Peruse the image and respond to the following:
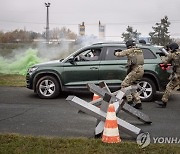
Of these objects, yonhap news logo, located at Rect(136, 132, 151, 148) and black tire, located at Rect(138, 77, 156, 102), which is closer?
yonhap news logo, located at Rect(136, 132, 151, 148)

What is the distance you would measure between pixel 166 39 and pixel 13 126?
4390 cm

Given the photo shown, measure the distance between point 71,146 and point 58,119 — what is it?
2.34 m

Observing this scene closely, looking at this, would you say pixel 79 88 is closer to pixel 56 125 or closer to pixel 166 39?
pixel 56 125

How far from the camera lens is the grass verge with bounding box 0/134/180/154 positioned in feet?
16.4

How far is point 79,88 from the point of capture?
1020 cm

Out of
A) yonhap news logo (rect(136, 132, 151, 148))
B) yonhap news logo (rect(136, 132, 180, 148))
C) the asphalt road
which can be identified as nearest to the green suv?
the asphalt road

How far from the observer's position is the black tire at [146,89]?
32.7ft

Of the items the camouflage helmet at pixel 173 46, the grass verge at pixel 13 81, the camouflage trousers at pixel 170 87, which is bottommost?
the grass verge at pixel 13 81

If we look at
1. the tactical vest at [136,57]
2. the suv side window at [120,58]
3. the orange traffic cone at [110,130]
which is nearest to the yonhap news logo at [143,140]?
the orange traffic cone at [110,130]

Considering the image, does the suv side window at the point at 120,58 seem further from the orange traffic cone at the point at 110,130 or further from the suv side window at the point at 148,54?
the orange traffic cone at the point at 110,130

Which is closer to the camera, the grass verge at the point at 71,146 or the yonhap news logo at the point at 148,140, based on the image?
the grass verge at the point at 71,146

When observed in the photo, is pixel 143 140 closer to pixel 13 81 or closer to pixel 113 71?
pixel 113 71

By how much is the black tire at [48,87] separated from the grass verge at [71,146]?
15.8ft

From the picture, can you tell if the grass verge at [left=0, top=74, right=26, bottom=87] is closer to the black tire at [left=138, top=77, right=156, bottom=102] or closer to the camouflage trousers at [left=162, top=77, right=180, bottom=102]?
the black tire at [left=138, top=77, right=156, bottom=102]
